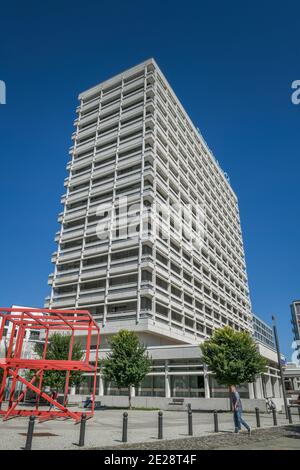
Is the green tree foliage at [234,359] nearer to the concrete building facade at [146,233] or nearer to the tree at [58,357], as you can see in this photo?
the concrete building facade at [146,233]

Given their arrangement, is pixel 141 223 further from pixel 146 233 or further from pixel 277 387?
pixel 277 387

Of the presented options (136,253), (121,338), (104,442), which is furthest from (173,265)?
(104,442)

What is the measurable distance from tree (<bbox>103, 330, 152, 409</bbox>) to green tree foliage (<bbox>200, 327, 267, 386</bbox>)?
586 centimetres

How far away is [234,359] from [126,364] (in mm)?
9194

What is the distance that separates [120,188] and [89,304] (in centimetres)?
1824

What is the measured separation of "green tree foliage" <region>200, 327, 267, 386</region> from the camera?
A: 87.9 ft

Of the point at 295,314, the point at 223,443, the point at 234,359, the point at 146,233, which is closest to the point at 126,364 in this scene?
the point at 234,359

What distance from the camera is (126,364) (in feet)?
96.9

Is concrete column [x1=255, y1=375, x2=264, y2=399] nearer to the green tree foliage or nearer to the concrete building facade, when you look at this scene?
the concrete building facade

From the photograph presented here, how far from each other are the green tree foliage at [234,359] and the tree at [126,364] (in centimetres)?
586

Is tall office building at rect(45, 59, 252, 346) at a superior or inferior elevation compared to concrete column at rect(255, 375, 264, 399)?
superior

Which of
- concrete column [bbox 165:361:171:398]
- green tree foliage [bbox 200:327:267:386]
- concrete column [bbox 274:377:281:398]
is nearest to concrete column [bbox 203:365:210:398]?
concrete column [bbox 165:361:171:398]

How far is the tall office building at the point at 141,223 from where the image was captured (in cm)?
4506

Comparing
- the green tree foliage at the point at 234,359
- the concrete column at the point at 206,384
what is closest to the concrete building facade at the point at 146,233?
the concrete column at the point at 206,384
